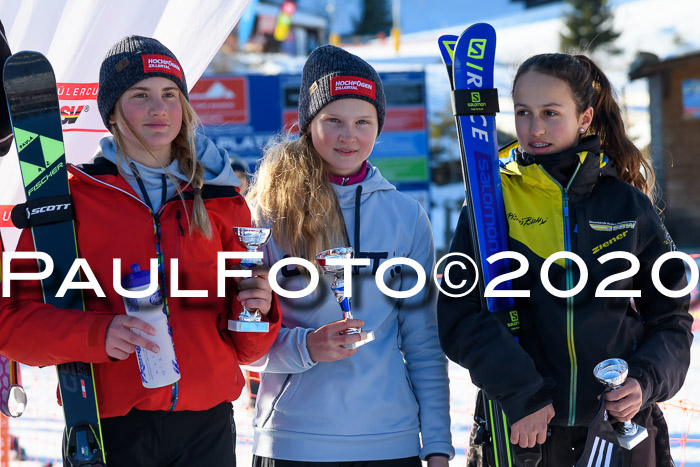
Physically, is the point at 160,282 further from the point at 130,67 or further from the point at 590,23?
the point at 590,23

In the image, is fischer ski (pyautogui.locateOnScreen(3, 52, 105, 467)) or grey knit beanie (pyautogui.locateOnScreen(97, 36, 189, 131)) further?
grey knit beanie (pyautogui.locateOnScreen(97, 36, 189, 131))

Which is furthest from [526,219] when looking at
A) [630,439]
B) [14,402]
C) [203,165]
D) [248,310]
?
[14,402]

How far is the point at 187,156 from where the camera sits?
227 centimetres

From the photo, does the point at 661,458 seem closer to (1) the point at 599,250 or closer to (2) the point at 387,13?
(1) the point at 599,250

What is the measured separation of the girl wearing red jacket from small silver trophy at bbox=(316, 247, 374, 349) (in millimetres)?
191

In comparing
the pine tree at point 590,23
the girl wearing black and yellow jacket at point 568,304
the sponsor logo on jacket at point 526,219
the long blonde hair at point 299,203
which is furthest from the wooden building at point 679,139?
the pine tree at point 590,23

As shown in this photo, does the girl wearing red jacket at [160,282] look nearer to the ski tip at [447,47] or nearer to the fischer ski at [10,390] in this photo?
the fischer ski at [10,390]

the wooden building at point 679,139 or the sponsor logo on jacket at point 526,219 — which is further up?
the wooden building at point 679,139

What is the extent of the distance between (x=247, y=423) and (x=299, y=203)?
327cm

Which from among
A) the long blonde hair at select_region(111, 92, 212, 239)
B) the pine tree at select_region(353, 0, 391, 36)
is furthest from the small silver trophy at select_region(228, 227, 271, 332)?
the pine tree at select_region(353, 0, 391, 36)

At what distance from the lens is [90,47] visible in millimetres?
2830

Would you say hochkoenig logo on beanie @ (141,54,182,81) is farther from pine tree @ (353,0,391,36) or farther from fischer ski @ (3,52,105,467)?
pine tree @ (353,0,391,36)

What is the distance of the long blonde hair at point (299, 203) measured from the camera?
7.68ft

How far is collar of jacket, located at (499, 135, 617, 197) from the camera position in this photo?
2.23m
